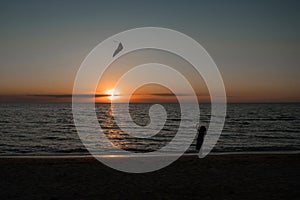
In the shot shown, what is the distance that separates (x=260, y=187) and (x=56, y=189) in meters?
6.08

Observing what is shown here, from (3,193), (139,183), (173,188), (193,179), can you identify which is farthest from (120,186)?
(3,193)

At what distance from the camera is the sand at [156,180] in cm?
911

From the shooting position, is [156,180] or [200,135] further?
[200,135]

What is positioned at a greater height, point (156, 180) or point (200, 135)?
point (200, 135)

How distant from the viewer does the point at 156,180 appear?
11.0 metres

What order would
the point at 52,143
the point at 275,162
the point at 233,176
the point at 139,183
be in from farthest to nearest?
the point at 52,143 → the point at 275,162 → the point at 233,176 → the point at 139,183

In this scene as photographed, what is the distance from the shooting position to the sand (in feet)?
29.9

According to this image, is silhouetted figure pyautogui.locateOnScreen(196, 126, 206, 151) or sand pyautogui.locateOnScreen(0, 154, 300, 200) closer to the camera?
sand pyautogui.locateOnScreen(0, 154, 300, 200)

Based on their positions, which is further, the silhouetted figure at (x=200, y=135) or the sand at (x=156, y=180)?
the silhouetted figure at (x=200, y=135)

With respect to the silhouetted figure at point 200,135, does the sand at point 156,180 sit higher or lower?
lower

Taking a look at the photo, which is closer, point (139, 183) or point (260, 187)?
point (260, 187)

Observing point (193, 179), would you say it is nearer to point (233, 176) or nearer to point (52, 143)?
point (233, 176)

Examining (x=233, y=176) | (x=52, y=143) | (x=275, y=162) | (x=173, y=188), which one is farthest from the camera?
(x=52, y=143)

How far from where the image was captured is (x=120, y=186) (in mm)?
10133
